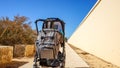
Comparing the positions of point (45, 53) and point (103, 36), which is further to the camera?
point (103, 36)

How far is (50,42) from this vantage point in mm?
5734

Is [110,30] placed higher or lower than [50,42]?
higher

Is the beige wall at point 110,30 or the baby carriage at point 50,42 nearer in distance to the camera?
the baby carriage at point 50,42

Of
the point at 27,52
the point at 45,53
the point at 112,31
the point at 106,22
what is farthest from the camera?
the point at 27,52

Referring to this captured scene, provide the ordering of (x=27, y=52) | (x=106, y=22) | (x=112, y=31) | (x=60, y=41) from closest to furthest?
1. (x=60, y=41)
2. (x=112, y=31)
3. (x=106, y=22)
4. (x=27, y=52)

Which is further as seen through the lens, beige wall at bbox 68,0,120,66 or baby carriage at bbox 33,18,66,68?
beige wall at bbox 68,0,120,66

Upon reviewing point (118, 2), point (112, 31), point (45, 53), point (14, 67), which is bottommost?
point (14, 67)

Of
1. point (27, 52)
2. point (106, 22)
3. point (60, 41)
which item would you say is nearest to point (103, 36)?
point (106, 22)

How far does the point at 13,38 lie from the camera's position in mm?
22391

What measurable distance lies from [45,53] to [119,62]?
3.86 meters

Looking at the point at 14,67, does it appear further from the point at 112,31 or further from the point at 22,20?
the point at 22,20

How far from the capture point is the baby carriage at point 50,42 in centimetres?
573

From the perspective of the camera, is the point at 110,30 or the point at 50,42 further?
the point at 110,30

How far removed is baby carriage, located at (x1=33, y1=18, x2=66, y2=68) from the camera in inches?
226
